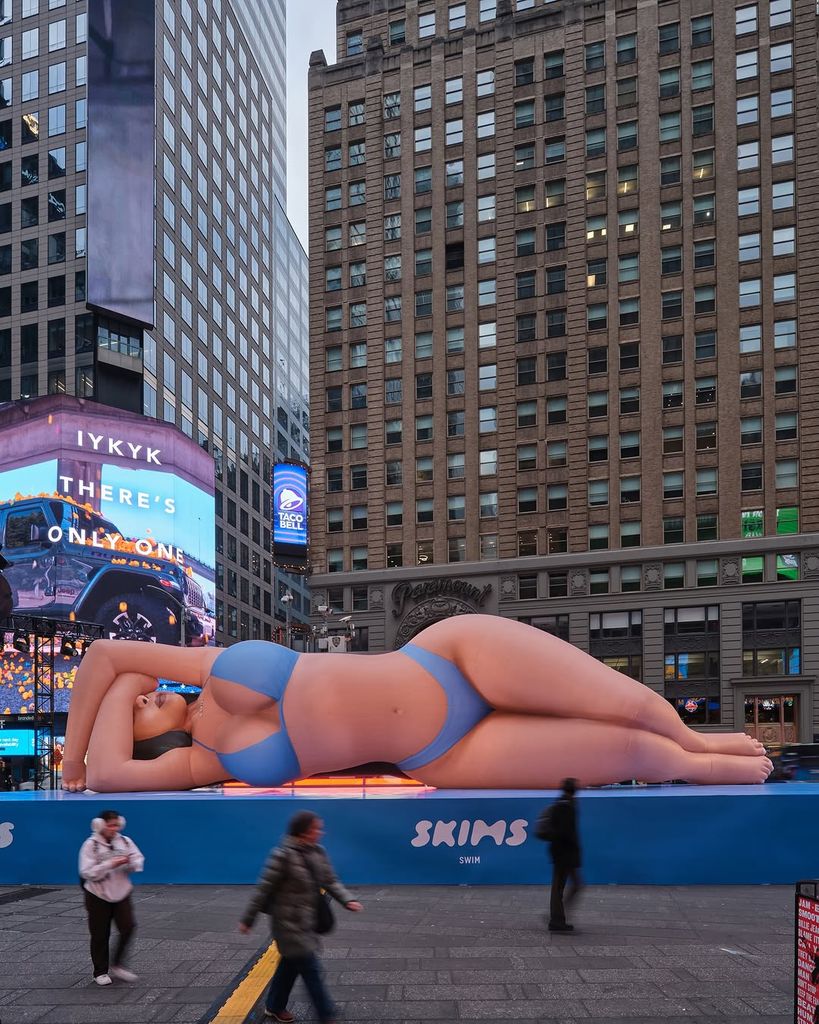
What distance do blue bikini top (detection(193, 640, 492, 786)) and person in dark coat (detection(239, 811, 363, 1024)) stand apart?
5410mm

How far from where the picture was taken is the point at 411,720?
11461 millimetres

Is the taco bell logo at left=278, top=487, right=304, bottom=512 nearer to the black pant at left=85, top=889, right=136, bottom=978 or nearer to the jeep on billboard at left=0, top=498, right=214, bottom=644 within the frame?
the jeep on billboard at left=0, top=498, right=214, bottom=644

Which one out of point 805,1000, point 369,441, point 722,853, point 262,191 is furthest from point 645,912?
point 262,191

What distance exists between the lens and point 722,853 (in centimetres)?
1070

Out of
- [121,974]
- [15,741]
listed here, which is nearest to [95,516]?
[15,741]

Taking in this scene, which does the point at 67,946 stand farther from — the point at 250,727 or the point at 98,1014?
the point at 250,727

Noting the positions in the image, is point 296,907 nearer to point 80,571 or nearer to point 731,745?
point 731,745

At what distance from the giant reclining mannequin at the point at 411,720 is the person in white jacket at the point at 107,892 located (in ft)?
13.4

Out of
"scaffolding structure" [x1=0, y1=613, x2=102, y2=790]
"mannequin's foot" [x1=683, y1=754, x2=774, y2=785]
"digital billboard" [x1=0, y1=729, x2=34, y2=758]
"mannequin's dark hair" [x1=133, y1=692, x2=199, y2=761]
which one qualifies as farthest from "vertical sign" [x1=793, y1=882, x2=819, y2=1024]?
"digital billboard" [x1=0, y1=729, x2=34, y2=758]

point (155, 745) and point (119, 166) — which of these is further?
point (119, 166)

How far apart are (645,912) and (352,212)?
5260 centimetres

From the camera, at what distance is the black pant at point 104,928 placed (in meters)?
7.14

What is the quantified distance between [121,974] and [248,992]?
3.73ft

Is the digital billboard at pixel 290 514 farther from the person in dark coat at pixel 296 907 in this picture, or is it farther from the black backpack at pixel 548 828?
the person in dark coat at pixel 296 907
